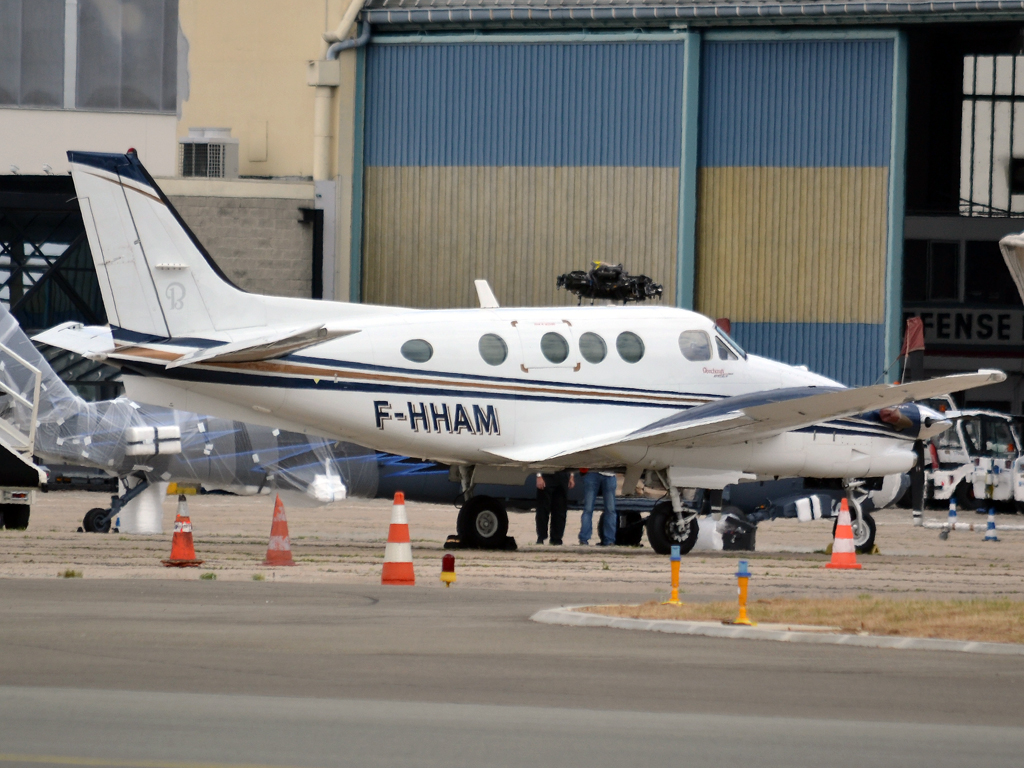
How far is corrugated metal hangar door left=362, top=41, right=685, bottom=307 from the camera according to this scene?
38.1 metres

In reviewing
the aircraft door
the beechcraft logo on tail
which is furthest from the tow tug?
the beechcraft logo on tail

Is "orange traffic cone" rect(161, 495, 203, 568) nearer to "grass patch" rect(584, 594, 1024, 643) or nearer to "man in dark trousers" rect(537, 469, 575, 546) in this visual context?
"grass patch" rect(584, 594, 1024, 643)

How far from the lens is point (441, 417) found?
20.2 metres

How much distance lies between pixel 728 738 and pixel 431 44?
1294 inches

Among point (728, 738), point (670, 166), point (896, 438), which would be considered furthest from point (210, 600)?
point (670, 166)

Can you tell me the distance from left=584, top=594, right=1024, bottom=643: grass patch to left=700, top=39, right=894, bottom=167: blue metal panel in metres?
25.1

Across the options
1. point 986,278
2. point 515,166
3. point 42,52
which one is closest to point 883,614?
point 515,166

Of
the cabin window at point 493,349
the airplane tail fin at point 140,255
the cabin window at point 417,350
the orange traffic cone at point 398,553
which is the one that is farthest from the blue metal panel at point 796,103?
the orange traffic cone at point 398,553

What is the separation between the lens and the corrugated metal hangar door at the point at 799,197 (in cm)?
3750

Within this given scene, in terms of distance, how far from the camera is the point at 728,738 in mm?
7402

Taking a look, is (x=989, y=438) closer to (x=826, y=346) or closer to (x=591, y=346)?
(x=826, y=346)

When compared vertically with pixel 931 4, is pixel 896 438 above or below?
below

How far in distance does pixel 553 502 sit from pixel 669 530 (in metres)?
3.01

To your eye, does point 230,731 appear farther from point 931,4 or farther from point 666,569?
point 931,4
